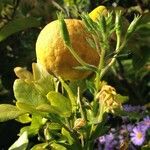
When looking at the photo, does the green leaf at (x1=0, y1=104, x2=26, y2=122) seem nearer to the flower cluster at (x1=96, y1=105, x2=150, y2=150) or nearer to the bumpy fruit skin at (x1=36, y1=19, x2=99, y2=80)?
the bumpy fruit skin at (x1=36, y1=19, x2=99, y2=80)

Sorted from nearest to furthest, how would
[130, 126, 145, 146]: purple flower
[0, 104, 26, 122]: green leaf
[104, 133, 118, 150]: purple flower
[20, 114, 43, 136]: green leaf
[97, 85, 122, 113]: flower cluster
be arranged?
[97, 85, 122, 113]: flower cluster < [0, 104, 26, 122]: green leaf < [20, 114, 43, 136]: green leaf < [130, 126, 145, 146]: purple flower < [104, 133, 118, 150]: purple flower

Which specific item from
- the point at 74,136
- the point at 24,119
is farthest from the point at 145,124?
the point at 74,136

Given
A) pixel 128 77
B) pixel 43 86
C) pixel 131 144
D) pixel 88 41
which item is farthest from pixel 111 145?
pixel 88 41

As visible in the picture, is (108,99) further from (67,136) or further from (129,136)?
(129,136)

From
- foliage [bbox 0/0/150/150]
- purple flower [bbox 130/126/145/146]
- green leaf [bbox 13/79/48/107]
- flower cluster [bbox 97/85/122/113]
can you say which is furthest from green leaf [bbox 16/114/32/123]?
purple flower [bbox 130/126/145/146]

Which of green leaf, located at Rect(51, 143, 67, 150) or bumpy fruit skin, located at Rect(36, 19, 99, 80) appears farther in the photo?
green leaf, located at Rect(51, 143, 67, 150)

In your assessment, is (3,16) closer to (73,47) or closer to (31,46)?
(31,46)

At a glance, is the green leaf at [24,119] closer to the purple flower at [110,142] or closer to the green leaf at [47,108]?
the green leaf at [47,108]
